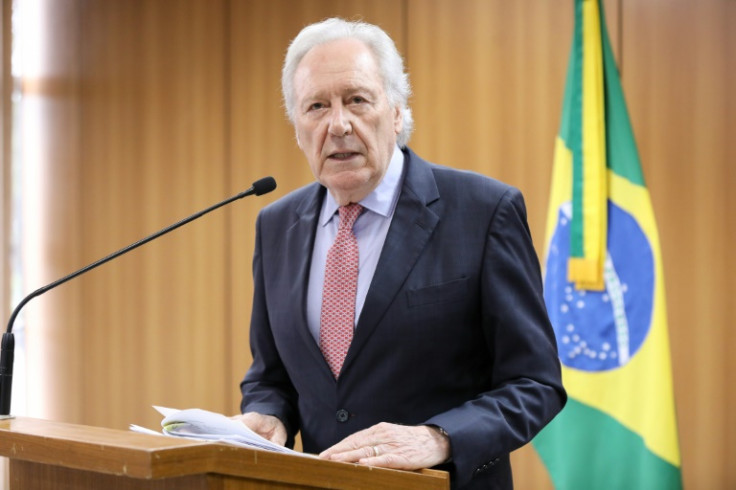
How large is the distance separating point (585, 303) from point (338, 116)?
7.84ft

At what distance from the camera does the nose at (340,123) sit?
6.57ft

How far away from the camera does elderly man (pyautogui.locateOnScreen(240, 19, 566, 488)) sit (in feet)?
6.31

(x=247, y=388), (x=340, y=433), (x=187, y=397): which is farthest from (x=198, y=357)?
(x=340, y=433)

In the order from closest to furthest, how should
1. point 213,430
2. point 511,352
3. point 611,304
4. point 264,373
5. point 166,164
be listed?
point 213,430 < point 511,352 < point 264,373 < point 611,304 < point 166,164

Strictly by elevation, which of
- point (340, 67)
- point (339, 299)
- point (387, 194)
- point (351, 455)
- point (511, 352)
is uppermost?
point (340, 67)

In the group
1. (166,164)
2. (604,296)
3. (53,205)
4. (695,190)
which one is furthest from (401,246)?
(53,205)

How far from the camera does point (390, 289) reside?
1.94 meters

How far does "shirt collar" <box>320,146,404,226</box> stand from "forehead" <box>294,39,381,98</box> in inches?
7.9

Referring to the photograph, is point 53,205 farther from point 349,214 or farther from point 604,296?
point 349,214

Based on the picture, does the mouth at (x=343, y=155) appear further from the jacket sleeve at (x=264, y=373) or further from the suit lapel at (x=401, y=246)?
the jacket sleeve at (x=264, y=373)

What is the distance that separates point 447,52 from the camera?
4.65m

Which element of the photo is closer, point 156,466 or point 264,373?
point 156,466

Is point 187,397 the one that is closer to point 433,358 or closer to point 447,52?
point 447,52

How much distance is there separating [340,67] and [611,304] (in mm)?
2405
